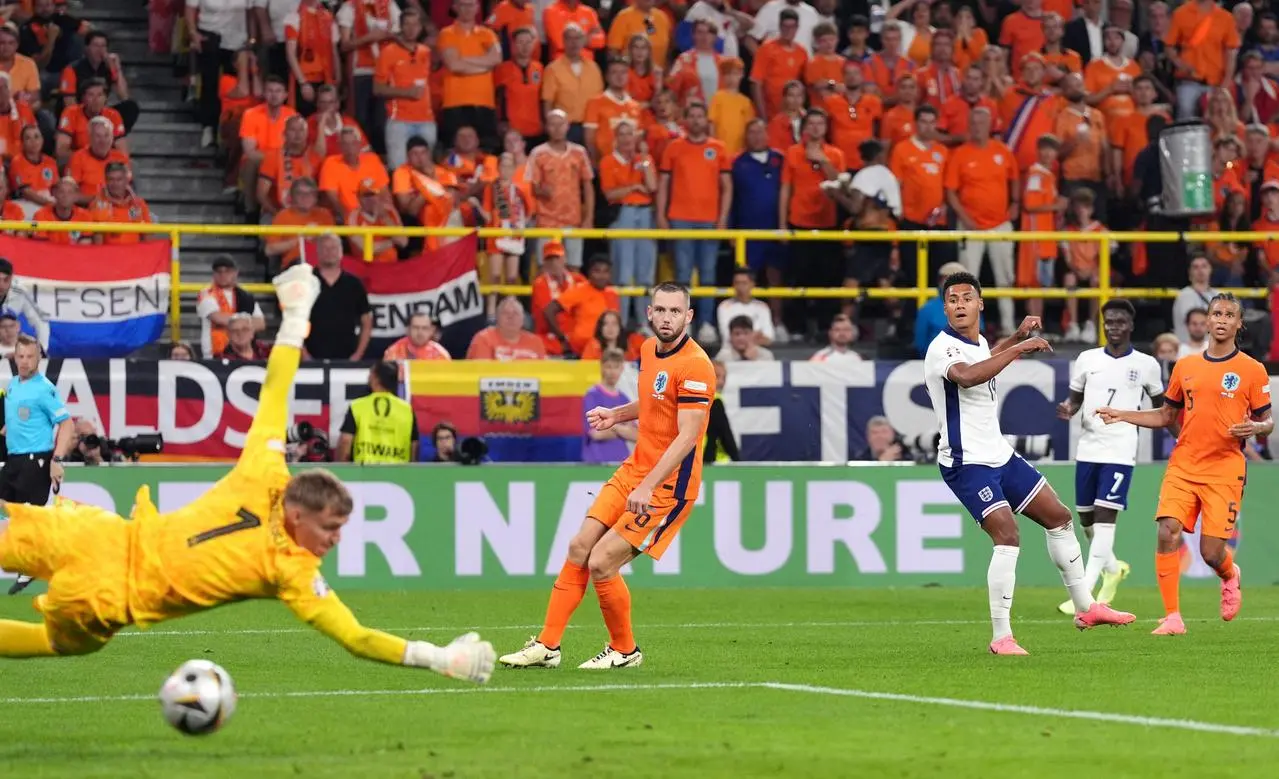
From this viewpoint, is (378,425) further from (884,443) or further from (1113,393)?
(1113,393)

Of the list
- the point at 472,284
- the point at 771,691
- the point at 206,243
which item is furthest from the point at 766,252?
the point at 771,691

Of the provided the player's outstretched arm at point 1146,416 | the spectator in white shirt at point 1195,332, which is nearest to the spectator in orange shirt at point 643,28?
the spectator in white shirt at point 1195,332

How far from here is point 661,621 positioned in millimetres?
15797

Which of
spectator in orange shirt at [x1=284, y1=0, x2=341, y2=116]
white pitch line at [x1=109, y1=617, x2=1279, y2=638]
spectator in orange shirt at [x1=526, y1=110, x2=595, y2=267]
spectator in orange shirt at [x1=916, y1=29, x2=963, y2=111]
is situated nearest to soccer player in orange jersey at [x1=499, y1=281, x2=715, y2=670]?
white pitch line at [x1=109, y1=617, x2=1279, y2=638]

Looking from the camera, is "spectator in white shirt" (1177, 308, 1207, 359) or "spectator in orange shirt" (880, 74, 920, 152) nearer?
"spectator in white shirt" (1177, 308, 1207, 359)

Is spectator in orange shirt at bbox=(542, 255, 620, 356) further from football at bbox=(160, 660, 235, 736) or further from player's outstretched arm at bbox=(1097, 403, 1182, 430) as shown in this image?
football at bbox=(160, 660, 235, 736)

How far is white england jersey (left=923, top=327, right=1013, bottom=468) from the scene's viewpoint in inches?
501

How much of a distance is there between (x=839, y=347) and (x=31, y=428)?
8.18m

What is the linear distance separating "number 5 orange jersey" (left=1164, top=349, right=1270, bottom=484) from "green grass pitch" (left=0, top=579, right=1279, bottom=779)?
1140mm

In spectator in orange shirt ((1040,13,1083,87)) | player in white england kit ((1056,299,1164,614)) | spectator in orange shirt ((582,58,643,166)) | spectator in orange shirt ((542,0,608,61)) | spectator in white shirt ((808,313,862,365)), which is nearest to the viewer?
player in white england kit ((1056,299,1164,614))

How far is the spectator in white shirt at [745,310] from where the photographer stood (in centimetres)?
2180

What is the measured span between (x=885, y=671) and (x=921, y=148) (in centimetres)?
1248

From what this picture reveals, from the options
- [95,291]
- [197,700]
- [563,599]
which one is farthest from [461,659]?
[95,291]

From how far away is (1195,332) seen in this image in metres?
21.5
